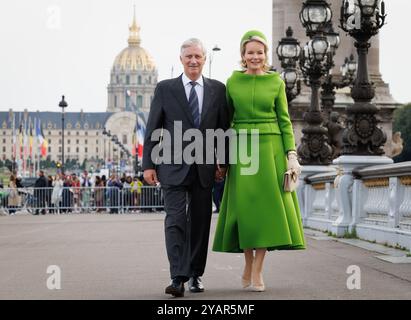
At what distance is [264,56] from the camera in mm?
10625

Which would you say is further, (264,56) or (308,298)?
(264,56)

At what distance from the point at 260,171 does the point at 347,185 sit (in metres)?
9.14

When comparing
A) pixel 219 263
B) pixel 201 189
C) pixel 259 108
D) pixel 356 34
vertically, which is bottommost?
pixel 219 263

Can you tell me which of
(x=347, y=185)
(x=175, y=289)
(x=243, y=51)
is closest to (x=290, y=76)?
(x=347, y=185)

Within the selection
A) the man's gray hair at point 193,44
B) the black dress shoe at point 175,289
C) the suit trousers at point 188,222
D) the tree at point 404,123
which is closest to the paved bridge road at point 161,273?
the black dress shoe at point 175,289

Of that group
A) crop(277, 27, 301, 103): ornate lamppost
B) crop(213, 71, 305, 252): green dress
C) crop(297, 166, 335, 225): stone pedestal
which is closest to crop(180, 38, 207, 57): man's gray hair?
crop(213, 71, 305, 252): green dress

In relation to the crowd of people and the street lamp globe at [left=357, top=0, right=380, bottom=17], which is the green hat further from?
the crowd of people

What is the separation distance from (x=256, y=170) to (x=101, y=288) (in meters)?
1.72

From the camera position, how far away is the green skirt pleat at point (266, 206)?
10484 mm

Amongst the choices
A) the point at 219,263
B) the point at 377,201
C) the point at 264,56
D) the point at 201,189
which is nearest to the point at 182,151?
the point at 201,189

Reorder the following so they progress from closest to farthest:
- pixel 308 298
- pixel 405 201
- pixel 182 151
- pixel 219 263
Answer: pixel 308 298 → pixel 182 151 → pixel 219 263 → pixel 405 201

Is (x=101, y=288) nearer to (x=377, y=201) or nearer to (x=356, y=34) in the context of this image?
(x=377, y=201)

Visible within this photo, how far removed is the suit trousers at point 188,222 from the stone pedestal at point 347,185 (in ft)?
29.4

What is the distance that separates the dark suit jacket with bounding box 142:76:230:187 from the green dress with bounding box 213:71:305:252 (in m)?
0.14
